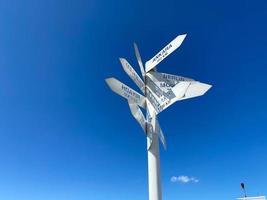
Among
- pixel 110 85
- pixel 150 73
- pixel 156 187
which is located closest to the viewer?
pixel 156 187

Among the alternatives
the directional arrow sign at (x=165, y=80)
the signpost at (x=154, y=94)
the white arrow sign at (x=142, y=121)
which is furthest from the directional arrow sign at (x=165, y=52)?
the white arrow sign at (x=142, y=121)

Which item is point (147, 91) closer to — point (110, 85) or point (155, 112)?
point (155, 112)

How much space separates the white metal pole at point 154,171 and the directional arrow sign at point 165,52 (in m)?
2.82

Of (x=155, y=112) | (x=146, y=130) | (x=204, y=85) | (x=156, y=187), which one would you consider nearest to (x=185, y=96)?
(x=204, y=85)

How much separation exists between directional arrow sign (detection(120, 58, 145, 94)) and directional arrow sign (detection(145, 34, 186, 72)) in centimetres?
68

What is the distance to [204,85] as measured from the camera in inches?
284

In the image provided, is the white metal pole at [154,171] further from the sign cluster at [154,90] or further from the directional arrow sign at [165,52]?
the directional arrow sign at [165,52]

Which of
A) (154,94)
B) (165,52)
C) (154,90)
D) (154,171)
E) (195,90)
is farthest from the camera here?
(165,52)

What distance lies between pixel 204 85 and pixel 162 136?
2236mm

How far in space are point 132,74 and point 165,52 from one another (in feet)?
4.79

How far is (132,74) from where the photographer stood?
8.52 meters

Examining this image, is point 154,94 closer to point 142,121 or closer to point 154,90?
point 154,90

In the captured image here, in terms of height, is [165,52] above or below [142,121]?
above

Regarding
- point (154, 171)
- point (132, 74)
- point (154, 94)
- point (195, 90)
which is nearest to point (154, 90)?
point (154, 94)
